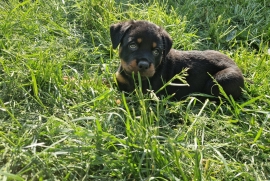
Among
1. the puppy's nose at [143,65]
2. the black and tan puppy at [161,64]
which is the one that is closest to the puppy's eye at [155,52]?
the black and tan puppy at [161,64]

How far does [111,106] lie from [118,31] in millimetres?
938

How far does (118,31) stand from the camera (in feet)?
14.3

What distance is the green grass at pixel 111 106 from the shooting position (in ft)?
10.3

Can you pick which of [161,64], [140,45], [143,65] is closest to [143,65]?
[143,65]

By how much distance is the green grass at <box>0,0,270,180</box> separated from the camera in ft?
10.3

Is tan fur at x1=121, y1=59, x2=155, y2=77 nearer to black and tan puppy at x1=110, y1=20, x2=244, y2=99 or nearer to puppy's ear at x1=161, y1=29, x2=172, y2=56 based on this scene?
black and tan puppy at x1=110, y1=20, x2=244, y2=99

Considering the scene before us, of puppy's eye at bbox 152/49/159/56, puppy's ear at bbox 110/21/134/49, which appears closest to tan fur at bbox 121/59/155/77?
puppy's eye at bbox 152/49/159/56

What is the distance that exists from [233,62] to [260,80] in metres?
0.41

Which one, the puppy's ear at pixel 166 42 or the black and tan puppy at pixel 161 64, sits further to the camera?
the puppy's ear at pixel 166 42

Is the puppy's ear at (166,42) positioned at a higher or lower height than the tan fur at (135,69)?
higher

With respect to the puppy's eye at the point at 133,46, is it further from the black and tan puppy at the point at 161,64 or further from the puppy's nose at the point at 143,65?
the puppy's nose at the point at 143,65

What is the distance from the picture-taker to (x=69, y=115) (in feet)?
12.6

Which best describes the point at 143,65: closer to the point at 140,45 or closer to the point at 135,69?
the point at 135,69

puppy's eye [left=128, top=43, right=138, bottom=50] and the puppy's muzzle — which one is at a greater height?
puppy's eye [left=128, top=43, right=138, bottom=50]
